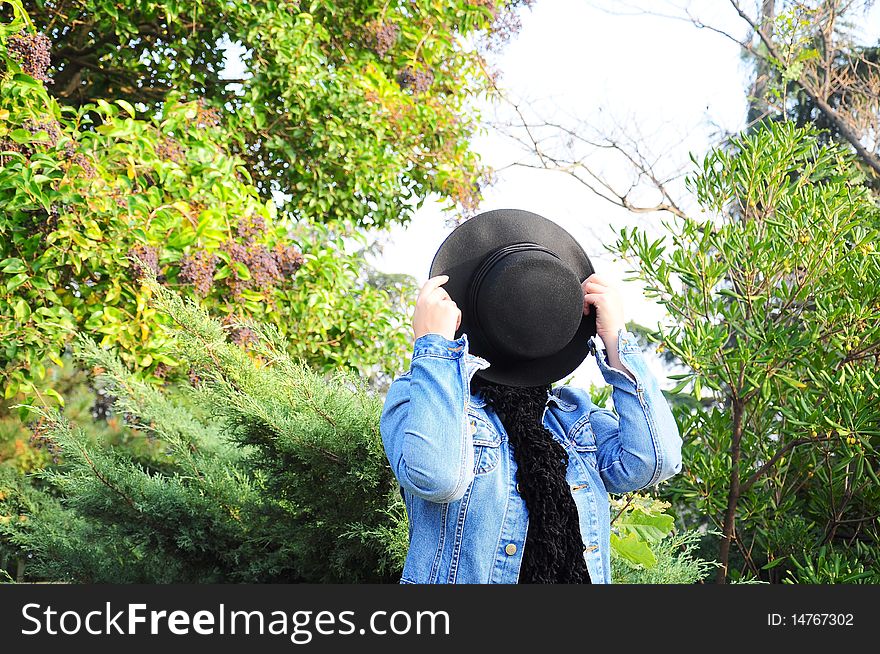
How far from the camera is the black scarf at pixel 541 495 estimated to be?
59.9 inches

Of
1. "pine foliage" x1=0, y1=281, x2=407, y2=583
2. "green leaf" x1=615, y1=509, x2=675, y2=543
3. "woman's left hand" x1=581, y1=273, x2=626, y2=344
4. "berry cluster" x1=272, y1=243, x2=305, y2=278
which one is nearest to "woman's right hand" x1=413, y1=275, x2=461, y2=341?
"woman's left hand" x1=581, y1=273, x2=626, y2=344

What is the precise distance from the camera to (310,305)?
154 inches

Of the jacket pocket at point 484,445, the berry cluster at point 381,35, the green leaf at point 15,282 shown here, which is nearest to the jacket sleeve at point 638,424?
the jacket pocket at point 484,445

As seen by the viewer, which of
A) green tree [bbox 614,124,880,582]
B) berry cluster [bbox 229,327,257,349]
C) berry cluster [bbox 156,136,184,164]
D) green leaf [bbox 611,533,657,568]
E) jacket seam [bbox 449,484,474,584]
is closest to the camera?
jacket seam [bbox 449,484,474,584]

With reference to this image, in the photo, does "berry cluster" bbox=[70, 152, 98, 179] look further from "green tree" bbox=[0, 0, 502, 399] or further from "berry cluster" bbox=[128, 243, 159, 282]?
"berry cluster" bbox=[128, 243, 159, 282]

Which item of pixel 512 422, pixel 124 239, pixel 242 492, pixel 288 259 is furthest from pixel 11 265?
pixel 512 422

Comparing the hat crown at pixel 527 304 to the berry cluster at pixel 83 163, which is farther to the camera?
the berry cluster at pixel 83 163

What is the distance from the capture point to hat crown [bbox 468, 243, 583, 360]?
1522 millimetres

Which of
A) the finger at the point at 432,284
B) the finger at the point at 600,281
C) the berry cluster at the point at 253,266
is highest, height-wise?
the berry cluster at the point at 253,266

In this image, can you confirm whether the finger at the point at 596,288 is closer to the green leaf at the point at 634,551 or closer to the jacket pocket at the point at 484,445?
the jacket pocket at the point at 484,445

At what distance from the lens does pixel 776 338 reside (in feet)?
8.83

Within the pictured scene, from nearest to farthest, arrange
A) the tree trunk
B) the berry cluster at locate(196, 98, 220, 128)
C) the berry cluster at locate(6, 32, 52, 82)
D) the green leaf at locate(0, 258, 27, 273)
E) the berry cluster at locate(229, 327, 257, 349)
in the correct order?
1. the tree trunk
2. the green leaf at locate(0, 258, 27, 273)
3. the berry cluster at locate(6, 32, 52, 82)
4. the berry cluster at locate(229, 327, 257, 349)
5. the berry cluster at locate(196, 98, 220, 128)

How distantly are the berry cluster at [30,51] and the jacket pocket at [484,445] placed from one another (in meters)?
2.69

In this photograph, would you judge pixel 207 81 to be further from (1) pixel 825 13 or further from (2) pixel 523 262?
(1) pixel 825 13
